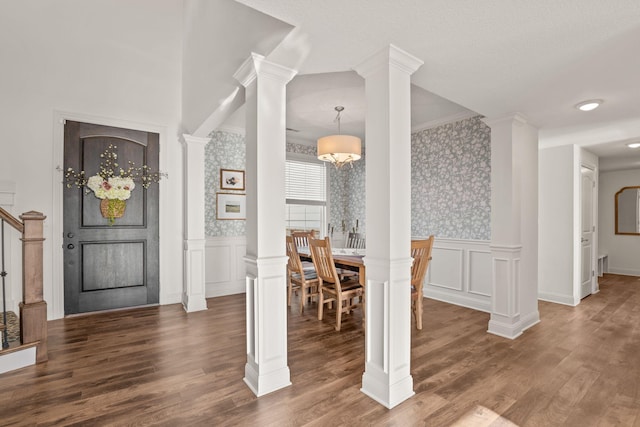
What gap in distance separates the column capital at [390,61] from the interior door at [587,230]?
163 inches

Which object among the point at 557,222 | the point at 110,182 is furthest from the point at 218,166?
the point at 557,222

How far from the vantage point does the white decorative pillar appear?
3248 mm

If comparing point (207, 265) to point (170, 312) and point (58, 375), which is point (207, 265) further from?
point (58, 375)

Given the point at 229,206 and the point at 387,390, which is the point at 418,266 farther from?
the point at 229,206

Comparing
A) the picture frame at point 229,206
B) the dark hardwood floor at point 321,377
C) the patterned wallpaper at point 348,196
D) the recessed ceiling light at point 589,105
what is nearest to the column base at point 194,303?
the dark hardwood floor at point 321,377

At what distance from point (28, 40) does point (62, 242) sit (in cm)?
226

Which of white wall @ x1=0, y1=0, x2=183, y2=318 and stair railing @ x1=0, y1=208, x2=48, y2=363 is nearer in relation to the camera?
stair railing @ x1=0, y1=208, x2=48, y2=363

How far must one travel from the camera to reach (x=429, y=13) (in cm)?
169

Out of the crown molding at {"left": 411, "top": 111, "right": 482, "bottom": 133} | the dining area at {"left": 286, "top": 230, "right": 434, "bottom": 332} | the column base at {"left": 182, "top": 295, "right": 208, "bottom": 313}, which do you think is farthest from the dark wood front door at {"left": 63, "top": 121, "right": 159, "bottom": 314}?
the crown molding at {"left": 411, "top": 111, "right": 482, "bottom": 133}

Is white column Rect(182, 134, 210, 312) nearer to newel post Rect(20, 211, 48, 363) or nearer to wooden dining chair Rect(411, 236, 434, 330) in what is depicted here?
newel post Rect(20, 211, 48, 363)

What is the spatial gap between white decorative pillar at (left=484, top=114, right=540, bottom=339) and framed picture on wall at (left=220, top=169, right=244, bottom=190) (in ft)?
11.7

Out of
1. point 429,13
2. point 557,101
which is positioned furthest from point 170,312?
point 557,101

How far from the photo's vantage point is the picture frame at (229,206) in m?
4.91

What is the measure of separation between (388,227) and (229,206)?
3.55 meters
